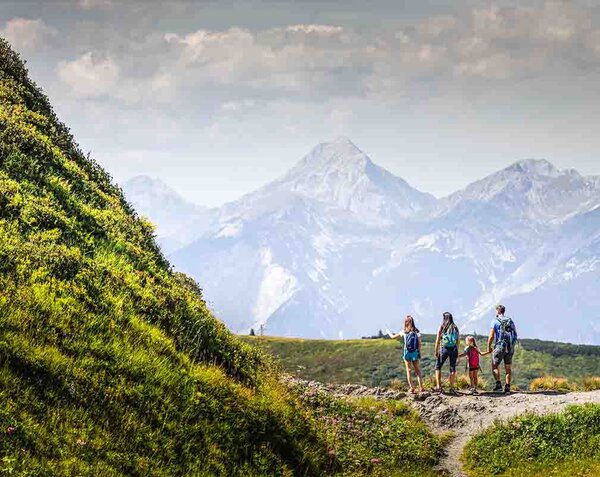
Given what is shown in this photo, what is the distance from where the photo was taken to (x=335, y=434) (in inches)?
625

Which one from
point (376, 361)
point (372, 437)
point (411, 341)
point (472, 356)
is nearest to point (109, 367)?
point (372, 437)

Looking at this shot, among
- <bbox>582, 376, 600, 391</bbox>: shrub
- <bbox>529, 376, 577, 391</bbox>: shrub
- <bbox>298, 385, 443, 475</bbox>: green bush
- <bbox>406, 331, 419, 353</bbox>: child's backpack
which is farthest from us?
<bbox>529, 376, 577, 391</bbox>: shrub

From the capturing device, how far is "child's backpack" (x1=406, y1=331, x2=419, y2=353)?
85.3 ft

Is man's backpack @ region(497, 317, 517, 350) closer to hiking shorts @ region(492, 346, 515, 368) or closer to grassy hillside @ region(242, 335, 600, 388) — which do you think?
hiking shorts @ region(492, 346, 515, 368)

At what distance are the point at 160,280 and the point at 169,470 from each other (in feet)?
24.8

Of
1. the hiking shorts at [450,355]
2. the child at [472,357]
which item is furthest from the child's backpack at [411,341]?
the child at [472,357]

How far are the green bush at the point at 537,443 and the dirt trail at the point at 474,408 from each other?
1.36 m

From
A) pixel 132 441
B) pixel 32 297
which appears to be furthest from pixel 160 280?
pixel 132 441

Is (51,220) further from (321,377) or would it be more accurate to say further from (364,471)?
(321,377)

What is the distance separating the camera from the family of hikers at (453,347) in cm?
2606

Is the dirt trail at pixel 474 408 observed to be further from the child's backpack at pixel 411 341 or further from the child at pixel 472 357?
the child's backpack at pixel 411 341

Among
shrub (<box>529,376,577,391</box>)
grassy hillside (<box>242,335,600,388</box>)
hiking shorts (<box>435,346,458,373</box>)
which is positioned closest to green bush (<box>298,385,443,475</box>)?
hiking shorts (<box>435,346,458,373</box>)

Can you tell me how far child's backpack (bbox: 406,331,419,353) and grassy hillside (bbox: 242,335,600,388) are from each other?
139ft

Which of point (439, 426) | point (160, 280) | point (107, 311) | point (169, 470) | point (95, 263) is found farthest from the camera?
point (439, 426)
